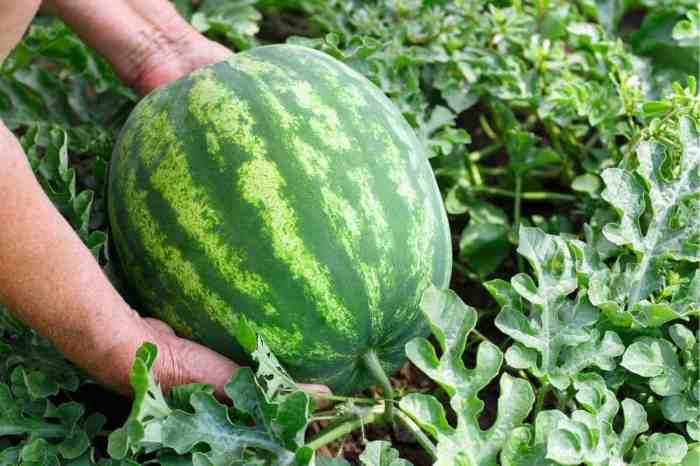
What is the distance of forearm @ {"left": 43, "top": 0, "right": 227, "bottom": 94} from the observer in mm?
2242

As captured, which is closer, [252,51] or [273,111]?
[273,111]

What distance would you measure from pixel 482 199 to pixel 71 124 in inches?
47.1

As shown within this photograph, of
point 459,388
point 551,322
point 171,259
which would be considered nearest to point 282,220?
point 171,259

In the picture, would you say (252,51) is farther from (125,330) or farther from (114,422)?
(114,422)

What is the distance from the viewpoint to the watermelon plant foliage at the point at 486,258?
1639mm

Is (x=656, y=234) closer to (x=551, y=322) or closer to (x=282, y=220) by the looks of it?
(x=551, y=322)

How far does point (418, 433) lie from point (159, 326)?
56 centimetres

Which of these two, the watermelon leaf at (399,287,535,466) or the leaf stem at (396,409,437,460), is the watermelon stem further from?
the watermelon leaf at (399,287,535,466)

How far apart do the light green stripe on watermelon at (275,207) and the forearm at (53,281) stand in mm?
314

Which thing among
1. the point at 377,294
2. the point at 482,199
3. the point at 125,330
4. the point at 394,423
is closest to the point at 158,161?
the point at 125,330

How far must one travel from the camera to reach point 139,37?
227 cm

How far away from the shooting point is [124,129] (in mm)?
1958

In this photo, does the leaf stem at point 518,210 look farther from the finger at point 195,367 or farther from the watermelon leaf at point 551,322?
the finger at point 195,367

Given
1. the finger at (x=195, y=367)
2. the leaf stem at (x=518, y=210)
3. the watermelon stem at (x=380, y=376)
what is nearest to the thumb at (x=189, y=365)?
the finger at (x=195, y=367)
